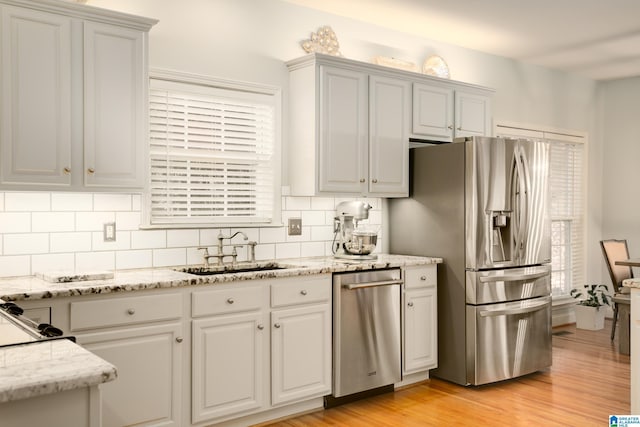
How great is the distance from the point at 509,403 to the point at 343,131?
2.14 metres

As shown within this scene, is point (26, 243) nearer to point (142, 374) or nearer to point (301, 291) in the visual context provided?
point (142, 374)

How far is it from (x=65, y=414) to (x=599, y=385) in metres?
4.04

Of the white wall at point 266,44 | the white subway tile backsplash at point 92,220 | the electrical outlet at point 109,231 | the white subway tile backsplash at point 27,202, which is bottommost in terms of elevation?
the electrical outlet at point 109,231

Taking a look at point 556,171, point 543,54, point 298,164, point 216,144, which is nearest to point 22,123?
point 216,144

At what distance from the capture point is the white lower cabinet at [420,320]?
4.23 metres

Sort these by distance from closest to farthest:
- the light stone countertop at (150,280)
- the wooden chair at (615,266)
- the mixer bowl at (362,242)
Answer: the light stone countertop at (150,280)
the mixer bowl at (362,242)
the wooden chair at (615,266)

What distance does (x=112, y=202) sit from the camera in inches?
138

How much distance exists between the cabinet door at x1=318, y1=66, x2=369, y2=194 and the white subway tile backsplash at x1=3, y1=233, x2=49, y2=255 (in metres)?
1.74

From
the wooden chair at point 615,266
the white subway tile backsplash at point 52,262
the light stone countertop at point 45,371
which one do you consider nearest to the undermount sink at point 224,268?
the white subway tile backsplash at point 52,262

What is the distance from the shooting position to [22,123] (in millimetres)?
2895

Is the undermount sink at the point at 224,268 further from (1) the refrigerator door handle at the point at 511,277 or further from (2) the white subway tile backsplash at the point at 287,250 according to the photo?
(1) the refrigerator door handle at the point at 511,277

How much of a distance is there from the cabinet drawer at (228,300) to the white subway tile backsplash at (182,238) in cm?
65

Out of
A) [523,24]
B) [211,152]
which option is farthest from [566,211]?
[211,152]

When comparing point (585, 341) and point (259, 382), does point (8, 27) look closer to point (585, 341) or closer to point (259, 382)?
point (259, 382)
